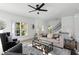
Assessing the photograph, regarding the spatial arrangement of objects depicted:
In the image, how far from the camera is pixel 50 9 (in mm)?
1669

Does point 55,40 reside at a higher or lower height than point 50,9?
lower

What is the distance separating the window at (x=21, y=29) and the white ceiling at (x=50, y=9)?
0.21 m

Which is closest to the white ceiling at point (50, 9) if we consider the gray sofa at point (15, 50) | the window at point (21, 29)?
the window at point (21, 29)

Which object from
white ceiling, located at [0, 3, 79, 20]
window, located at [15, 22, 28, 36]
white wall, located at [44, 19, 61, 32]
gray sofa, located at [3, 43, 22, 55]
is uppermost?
white ceiling, located at [0, 3, 79, 20]

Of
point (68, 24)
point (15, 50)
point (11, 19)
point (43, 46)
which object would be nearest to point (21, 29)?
point (11, 19)

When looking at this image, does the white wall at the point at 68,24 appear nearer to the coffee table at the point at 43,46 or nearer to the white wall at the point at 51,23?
the white wall at the point at 51,23

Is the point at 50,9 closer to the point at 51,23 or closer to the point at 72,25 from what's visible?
the point at 51,23

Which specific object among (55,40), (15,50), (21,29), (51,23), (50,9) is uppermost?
(50,9)

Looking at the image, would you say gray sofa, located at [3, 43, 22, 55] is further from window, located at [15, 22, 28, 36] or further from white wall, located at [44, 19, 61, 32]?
white wall, located at [44, 19, 61, 32]

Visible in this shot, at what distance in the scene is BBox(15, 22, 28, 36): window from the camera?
69.2 inches

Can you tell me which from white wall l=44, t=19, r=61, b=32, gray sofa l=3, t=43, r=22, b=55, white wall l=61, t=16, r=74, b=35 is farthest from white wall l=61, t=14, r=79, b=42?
gray sofa l=3, t=43, r=22, b=55

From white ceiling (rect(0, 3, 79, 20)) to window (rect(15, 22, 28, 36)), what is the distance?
8.2 inches

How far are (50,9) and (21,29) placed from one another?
693mm
